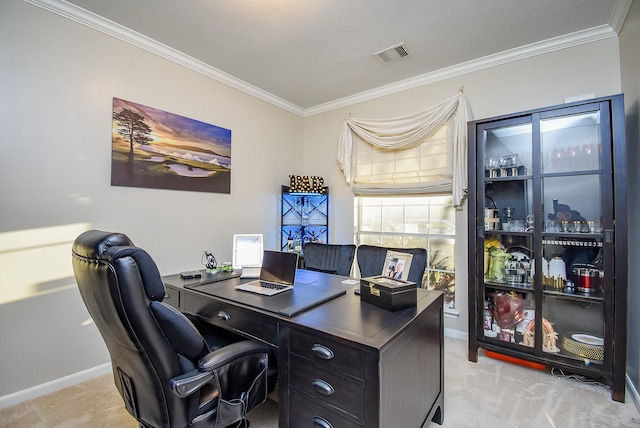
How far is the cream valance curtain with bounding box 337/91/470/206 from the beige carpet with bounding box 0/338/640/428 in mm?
1616

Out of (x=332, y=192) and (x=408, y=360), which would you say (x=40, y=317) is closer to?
(x=408, y=360)

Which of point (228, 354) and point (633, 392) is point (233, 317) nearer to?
point (228, 354)

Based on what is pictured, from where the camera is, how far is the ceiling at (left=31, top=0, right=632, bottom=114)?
2125mm

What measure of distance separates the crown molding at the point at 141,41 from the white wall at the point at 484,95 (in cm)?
109

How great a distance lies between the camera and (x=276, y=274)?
78.0 inches

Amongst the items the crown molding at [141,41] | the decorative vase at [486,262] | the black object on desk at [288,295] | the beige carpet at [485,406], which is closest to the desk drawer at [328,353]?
the black object on desk at [288,295]

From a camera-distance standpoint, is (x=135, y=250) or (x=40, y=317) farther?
(x=40, y=317)

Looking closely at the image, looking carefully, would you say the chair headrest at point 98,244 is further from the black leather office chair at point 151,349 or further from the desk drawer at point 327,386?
the desk drawer at point 327,386

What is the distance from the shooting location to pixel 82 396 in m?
2.05

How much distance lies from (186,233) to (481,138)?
292cm

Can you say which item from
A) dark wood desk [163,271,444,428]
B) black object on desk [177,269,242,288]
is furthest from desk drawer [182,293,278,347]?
black object on desk [177,269,242,288]

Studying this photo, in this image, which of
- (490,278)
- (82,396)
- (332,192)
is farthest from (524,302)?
(82,396)

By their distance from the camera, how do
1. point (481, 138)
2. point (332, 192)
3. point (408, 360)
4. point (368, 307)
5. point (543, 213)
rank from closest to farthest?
point (408, 360) < point (368, 307) < point (543, 213) < point (481, 138) < point (332, 192)

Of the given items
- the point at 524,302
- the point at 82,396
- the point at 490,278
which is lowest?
the point at 82,396
